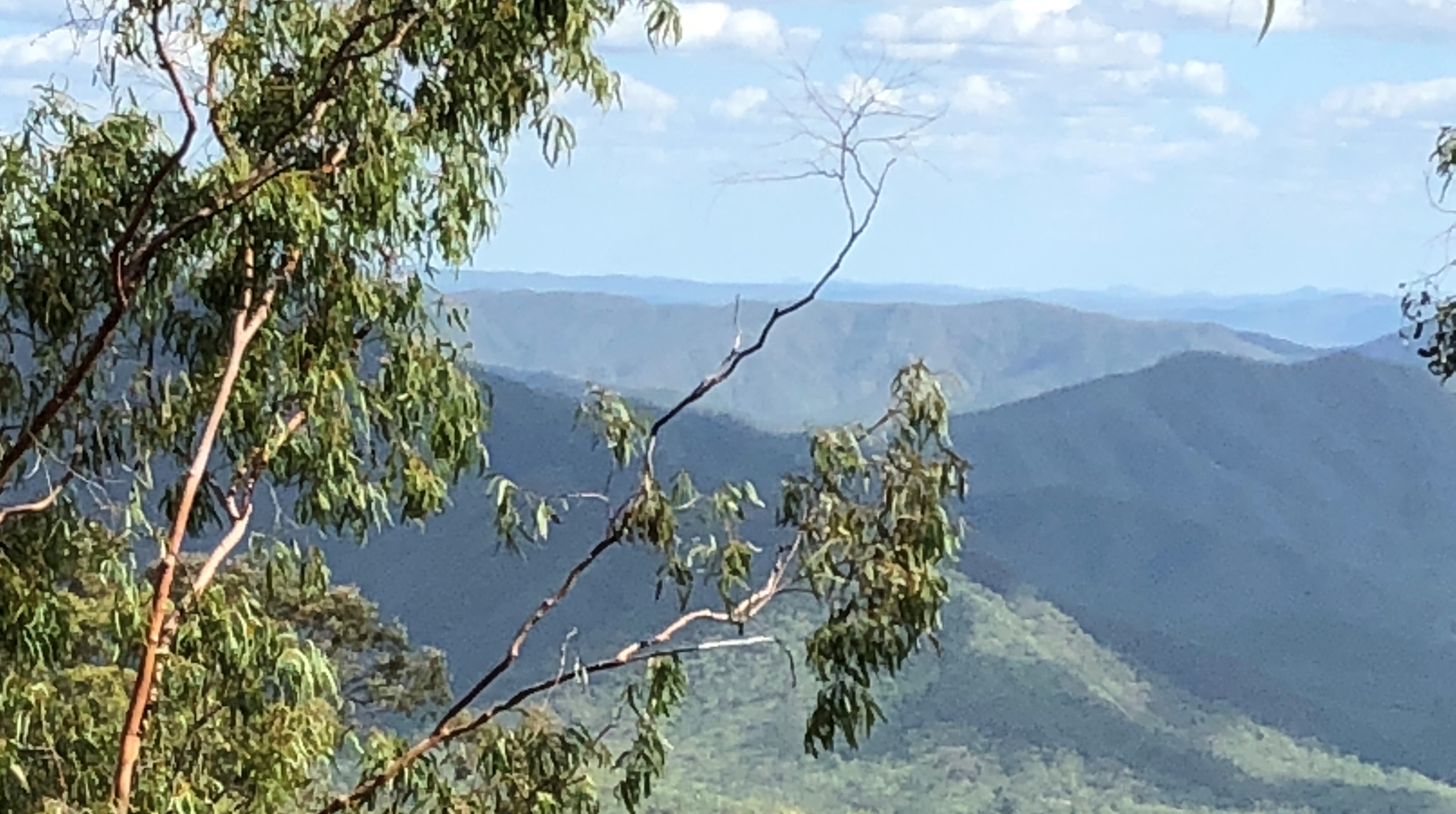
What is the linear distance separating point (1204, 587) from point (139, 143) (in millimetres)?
94006

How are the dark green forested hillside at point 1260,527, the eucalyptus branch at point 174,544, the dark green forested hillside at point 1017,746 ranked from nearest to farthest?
1. the eucalyptus branch at point 174,544
2. the dark green forested hillside at point 1017,746
3. the dark green forested hillside at point 1260,527

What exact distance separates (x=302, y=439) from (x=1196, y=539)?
Answer: 101 m

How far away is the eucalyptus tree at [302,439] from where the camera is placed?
16.2 ft

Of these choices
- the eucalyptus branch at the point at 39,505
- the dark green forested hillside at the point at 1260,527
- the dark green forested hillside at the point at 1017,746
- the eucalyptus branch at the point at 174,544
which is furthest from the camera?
the dark green forested hillside at the point at 1260,527

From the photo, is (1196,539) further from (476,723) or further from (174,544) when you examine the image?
(174,544)

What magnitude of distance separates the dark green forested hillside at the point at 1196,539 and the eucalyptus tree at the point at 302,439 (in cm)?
57

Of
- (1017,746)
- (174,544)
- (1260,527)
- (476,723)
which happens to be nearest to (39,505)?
(174,544)

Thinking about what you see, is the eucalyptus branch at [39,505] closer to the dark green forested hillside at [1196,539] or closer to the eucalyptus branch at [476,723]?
the eucalyptus branch at [476,723]

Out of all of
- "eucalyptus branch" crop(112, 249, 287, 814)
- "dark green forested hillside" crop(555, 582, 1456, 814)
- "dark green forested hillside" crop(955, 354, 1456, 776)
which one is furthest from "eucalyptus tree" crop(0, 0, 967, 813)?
"dark green forested hillside" crop(955, 354, 1456, 776)

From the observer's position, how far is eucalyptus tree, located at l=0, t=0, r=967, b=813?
4930mm

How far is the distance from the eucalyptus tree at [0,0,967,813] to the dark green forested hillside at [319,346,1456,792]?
1.86 feet

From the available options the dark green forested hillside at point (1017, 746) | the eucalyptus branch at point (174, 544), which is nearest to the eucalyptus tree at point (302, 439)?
the eucalyptus branch at point (174, 544)

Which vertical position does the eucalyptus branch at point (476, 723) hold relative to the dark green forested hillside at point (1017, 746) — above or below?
above

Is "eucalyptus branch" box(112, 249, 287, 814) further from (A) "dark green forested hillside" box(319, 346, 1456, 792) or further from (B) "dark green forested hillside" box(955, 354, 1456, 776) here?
(B) "dark green forested hillside" box(955, 354, 1456, 776)
